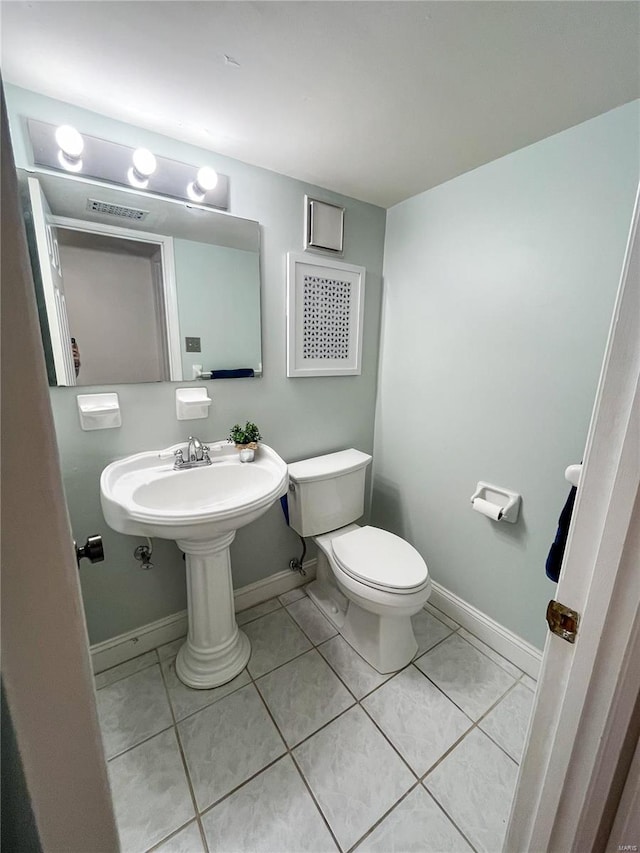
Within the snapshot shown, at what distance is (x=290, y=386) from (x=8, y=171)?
1.36m

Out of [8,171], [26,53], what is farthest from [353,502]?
[26,53]

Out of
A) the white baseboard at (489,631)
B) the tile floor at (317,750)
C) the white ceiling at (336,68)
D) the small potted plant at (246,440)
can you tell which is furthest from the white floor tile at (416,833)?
the white ceiling at (336,68)

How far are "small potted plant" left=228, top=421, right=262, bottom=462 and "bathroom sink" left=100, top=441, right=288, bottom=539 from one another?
0.03 meters

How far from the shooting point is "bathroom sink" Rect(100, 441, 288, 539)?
105 cm

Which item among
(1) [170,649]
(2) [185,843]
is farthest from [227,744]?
(1) [170,649]

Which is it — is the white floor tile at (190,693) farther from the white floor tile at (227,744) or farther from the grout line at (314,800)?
the grout line at (314,800)

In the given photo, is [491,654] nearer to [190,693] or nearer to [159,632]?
[190,693]

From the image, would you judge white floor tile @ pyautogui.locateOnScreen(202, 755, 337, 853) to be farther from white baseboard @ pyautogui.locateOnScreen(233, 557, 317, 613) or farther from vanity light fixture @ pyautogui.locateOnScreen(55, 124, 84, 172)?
vanity light fixture @ pyautogui.locateOnScreen(55, 124, 84, 172)

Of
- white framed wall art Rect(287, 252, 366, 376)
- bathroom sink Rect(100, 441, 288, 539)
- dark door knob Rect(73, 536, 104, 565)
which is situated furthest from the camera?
white framed wall art Rect(287, 252, 366, 376)

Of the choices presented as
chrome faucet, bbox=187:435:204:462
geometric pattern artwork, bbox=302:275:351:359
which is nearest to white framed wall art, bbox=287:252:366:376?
geometric pattern artwork, bbox=302:275:351:359

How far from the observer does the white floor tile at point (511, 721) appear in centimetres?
120

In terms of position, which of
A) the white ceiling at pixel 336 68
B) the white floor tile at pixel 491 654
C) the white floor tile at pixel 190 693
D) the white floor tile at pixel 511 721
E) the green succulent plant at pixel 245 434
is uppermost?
the white ceiling at pixel 336 68

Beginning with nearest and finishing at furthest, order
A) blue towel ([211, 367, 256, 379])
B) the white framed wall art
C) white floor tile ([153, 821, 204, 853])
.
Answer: white floor tile ([153, 821, 204, 853]), blue towel ([211, 367, 256, 379]), the white framed wall art

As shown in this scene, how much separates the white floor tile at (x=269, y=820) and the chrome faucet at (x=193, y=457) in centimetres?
107
